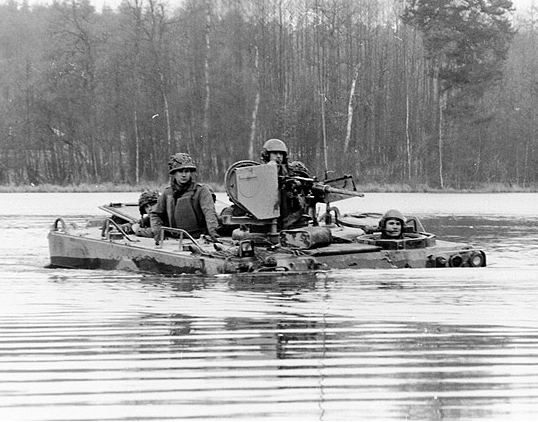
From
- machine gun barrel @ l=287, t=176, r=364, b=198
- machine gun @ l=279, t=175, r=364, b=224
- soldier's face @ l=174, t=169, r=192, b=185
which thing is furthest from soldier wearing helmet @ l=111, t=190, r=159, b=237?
machine gun barrel @ l=287, t=176, r=364, b=198

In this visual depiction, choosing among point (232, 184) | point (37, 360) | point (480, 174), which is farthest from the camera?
point (480, 174)

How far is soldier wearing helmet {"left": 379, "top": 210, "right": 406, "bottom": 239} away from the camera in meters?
17.0

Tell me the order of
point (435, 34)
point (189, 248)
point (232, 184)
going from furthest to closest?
point (435, 34) → point (232, 184) → point (189, 248)

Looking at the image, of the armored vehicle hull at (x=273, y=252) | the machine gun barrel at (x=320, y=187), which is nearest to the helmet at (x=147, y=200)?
the armored vehicle hull at (x=273, y=252)

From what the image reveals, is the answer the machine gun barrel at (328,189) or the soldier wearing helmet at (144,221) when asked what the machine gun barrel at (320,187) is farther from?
the soldier wearing helmet at (144,221)

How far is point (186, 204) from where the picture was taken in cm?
1714

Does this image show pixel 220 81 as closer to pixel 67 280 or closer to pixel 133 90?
pixel 133 90

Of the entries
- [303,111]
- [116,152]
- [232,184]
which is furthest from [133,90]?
[232,184]

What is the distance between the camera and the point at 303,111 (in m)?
59.2

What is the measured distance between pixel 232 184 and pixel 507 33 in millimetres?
41977

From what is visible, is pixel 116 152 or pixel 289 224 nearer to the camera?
pixel 289 224

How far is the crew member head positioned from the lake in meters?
1.53

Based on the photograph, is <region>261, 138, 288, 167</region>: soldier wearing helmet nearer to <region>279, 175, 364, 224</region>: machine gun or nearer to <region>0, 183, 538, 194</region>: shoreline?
<region>279, 175, 364, 224</region>: machine gun

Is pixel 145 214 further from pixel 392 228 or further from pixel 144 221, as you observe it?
pixel 392 228
